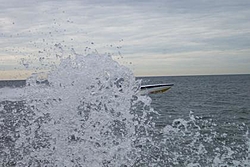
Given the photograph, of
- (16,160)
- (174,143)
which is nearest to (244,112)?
(174,143)

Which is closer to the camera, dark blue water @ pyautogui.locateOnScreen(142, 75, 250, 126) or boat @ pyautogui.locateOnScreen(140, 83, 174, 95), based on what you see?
dark blue water @ pyautogui.locateOnScreen(142, 75, 250, 126)

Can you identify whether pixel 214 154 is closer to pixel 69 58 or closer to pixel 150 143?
pixel 150 143

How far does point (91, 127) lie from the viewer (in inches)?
370

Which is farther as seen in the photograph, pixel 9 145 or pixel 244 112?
pixel 244 112

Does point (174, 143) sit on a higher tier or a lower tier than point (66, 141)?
lower

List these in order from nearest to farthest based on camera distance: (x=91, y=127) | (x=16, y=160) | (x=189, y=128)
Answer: (x=91, y=127)
(x=16, y=160)
(x=189, y=128)

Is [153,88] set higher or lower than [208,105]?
higher

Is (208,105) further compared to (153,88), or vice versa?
(208,105)

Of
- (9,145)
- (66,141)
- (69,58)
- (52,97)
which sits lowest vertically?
(9,145)

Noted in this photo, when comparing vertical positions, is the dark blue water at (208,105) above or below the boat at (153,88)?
below

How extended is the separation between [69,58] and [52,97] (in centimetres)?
108

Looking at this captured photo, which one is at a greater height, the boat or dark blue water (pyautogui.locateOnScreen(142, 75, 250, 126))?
the boat

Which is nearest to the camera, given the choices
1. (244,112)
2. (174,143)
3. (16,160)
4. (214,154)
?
(16,160)

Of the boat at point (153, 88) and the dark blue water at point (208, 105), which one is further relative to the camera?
the boat at point (153, 88)
